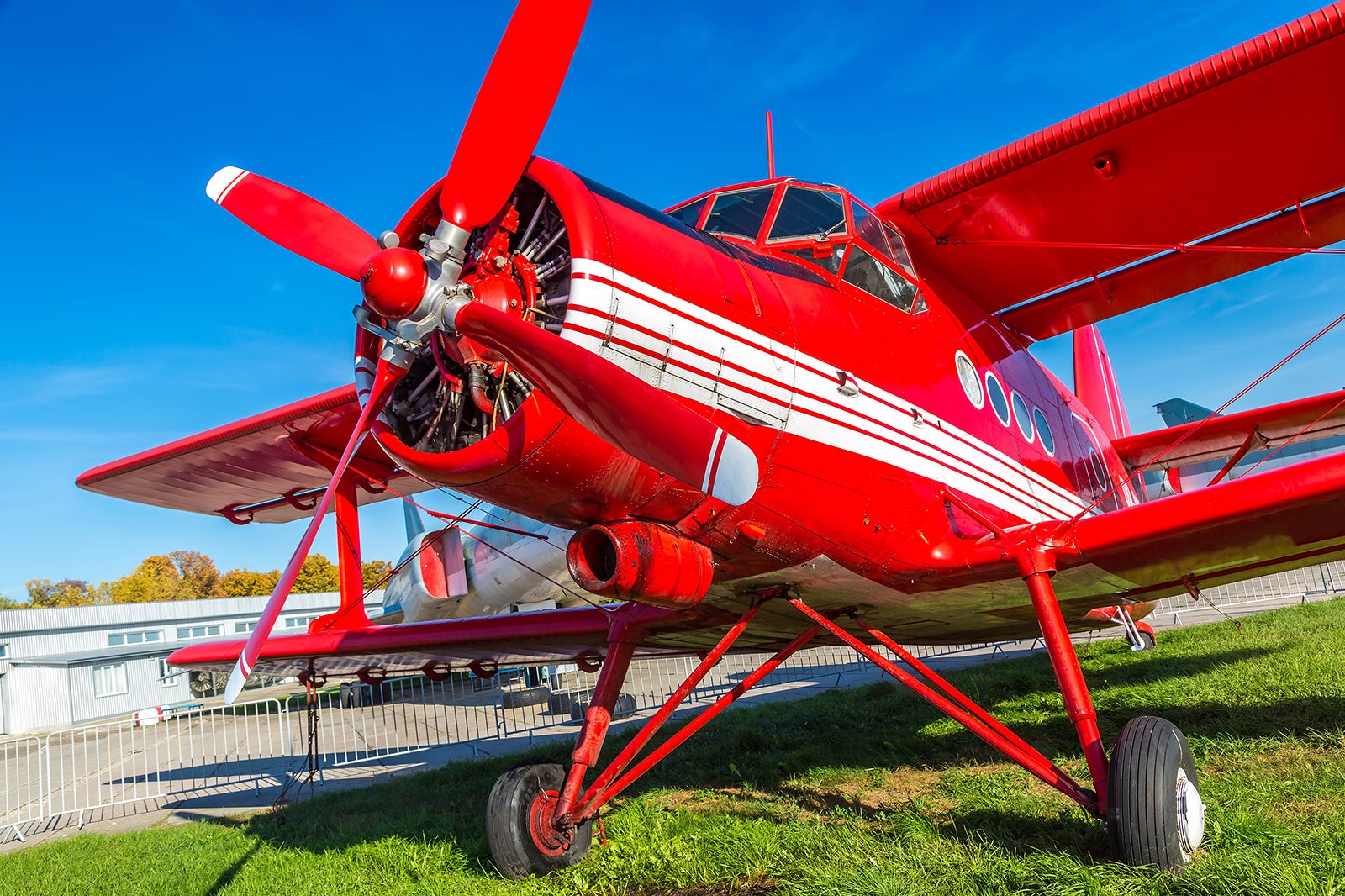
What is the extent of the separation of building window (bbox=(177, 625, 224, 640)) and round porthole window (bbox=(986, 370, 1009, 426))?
160ft

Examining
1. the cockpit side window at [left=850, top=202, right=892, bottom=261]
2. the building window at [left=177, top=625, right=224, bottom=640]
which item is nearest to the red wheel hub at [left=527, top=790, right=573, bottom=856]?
the cockpit side window at [left=850, top=202, right=892, bottom=261]

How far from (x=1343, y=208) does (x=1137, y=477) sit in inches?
208

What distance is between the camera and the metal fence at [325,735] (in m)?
10.5

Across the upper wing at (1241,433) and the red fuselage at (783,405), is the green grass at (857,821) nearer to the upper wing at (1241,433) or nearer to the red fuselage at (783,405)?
the red fuselage at (783,405)

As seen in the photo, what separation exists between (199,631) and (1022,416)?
49.8 meters

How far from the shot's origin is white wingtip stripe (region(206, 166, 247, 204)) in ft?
12.5

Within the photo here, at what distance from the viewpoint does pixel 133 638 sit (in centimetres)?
4169

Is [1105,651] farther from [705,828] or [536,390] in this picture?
[536,390]

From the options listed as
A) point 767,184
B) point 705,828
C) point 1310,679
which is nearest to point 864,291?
point 767,184

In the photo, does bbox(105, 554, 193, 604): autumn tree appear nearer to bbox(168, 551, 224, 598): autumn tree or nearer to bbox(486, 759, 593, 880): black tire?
bbox(168, 551, 224, 598): autumn tree

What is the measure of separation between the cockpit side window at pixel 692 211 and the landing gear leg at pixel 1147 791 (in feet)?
11.0

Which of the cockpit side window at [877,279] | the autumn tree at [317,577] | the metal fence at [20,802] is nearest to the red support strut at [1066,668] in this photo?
the cockpit side window at [877,279]

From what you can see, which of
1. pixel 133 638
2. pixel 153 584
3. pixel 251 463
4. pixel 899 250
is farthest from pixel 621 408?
pixel 153 584

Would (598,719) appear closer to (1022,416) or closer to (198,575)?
(1022,416)
